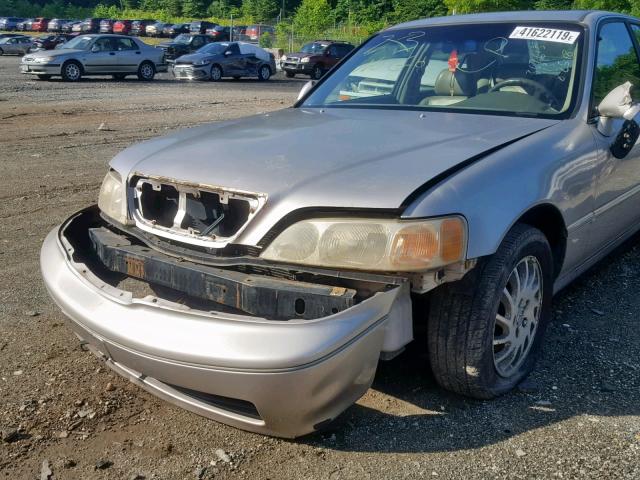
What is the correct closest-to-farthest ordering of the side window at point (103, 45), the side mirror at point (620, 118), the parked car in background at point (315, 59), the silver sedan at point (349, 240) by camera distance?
the silver sedan at point (349, 240) < the side mirror at point (620, 118) < the side window at point (103, 45) < the parked car in background at point (315, 59)

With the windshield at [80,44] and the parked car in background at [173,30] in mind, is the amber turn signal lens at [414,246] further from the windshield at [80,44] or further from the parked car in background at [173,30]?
the parked car in background at [173,30]

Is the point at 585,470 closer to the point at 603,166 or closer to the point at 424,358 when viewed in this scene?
the point at 424,358

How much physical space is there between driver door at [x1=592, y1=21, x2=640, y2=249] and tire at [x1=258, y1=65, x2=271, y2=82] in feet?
79.7

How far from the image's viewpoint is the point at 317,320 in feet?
7.69

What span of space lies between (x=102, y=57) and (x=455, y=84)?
72.6ft

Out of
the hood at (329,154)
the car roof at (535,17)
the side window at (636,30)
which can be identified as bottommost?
the hood at (329,154)

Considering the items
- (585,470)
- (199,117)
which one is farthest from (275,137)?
(199,117)

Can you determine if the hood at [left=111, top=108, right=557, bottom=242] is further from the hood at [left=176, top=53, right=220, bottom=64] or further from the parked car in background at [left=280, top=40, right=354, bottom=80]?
the parked car in background at [left=280, top=40, right=354, bottom=80]

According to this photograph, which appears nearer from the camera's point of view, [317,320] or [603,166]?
[317,320]

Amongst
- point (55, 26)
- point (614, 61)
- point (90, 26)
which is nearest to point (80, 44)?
point (614, 61)

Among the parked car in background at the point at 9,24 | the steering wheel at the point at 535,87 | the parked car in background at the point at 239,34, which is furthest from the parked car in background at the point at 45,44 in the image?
the steering wheel at the point at 535,87

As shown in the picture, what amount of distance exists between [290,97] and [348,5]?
184 ft

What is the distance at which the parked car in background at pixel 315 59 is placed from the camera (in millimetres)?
29641

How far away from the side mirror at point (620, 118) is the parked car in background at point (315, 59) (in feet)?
85.8
